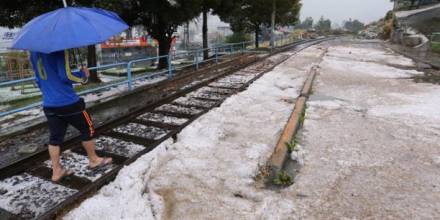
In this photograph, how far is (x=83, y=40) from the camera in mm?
3412

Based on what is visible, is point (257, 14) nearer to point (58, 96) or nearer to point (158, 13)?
point (158, 13)

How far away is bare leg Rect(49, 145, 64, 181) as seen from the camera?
13.3 ft

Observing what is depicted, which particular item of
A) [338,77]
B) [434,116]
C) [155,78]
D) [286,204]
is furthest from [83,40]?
[338,77]

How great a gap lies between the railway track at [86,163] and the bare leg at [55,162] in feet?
0.33

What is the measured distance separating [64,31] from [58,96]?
0.82m

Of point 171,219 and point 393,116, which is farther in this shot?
point 393,116

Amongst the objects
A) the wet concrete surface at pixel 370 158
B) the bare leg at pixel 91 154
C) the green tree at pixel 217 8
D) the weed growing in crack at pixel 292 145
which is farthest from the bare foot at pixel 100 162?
the green tree at pixel 217 8

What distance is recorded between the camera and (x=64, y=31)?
3.43 meters

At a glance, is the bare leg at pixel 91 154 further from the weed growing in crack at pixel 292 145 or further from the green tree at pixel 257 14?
the green tree at pixel 257 14

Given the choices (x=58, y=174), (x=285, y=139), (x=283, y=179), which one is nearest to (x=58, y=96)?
(x=58, y=174)

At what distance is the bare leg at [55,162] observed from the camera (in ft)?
13.3

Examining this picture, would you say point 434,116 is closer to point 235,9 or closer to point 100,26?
point 100,26

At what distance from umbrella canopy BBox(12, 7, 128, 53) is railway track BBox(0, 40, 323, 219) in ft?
5.60

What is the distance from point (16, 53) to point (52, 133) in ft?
77.5
